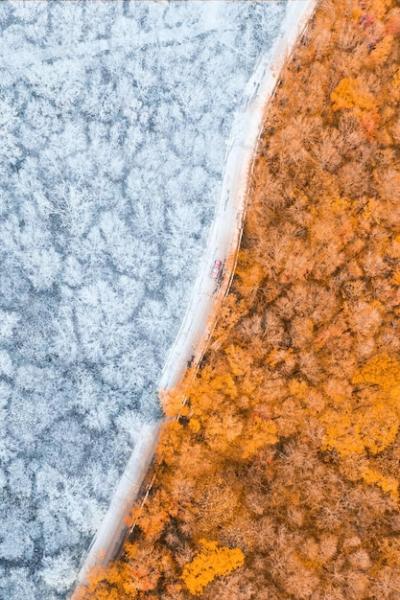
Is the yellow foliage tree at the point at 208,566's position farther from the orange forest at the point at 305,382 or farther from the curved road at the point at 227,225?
the curved road at the point at 227,225

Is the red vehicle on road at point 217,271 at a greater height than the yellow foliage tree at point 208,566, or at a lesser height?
greater

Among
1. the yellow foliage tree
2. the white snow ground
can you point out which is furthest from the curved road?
the yellow foliage tree

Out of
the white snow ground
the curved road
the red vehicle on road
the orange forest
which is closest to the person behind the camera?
the orange forest

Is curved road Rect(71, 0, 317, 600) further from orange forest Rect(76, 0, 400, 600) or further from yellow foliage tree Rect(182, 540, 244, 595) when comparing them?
yellow foliage tree Rect(182, 540, 244, 595)

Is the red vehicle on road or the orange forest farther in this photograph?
the red vehicle on road

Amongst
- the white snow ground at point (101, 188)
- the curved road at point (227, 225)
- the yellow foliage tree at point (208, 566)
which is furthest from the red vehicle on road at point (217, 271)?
the yellow foliage tree at point (208, 566)

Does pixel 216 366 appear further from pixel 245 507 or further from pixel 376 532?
pixel 376 532

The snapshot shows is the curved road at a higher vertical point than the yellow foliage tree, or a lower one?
higher

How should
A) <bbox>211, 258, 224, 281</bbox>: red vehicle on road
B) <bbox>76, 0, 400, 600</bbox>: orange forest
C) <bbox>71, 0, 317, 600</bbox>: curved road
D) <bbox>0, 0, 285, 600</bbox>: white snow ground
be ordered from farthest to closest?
<bbox>211, 258, 224, 281</bbox>: red vehicle on road
<bbox>0, 0, 285, 600</bbox>: white snow ground
<bbox>71, 0, 317, 600</bbox>: curved road
<bbox>76, 0, 400, 600</bbox>: orange forest
